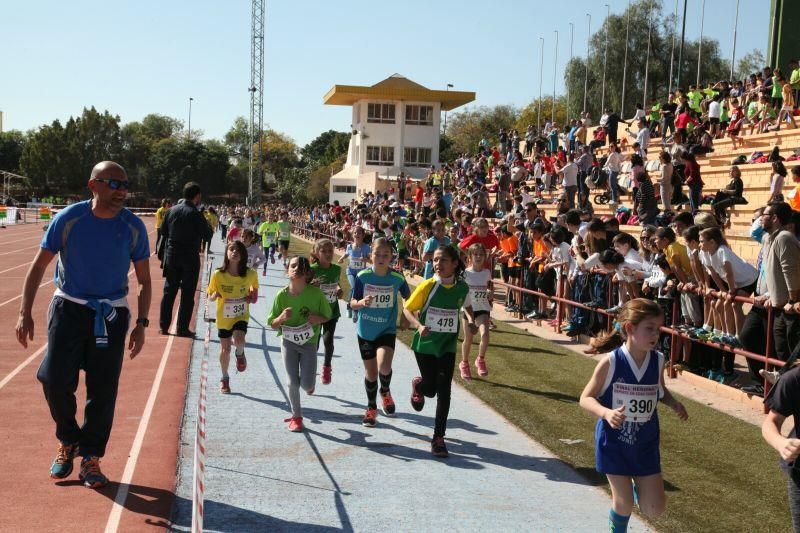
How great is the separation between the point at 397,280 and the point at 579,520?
3.50 metres

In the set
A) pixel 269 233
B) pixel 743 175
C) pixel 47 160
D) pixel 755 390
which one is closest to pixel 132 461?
pixel 755 390

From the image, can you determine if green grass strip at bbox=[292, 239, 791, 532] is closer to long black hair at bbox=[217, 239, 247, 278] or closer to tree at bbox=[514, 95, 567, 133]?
long black hair at bbox=[217, 239, 247, 278]

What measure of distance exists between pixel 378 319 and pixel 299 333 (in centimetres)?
87

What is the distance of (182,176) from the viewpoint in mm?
111000

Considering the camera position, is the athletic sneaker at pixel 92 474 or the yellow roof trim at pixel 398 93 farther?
the yellow roof trim at pixel 398 93

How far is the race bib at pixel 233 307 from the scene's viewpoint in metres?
10.4

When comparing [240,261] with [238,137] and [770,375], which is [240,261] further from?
[238,137]

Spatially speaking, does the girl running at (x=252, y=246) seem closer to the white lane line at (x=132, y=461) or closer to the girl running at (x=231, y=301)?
the white lane line at (x=132, y=461)

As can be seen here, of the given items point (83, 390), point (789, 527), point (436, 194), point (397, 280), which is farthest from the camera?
point (436, 194)

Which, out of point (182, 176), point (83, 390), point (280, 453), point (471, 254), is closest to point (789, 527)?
point (280, 453)

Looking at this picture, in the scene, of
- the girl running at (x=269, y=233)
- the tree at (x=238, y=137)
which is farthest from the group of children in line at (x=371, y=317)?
the tree at (x=238, y=137)

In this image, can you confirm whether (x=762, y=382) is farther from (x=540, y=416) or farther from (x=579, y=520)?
(x=579, y=520)

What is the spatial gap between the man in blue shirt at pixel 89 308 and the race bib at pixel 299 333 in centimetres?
234

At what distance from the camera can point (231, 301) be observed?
1038 centimetres
